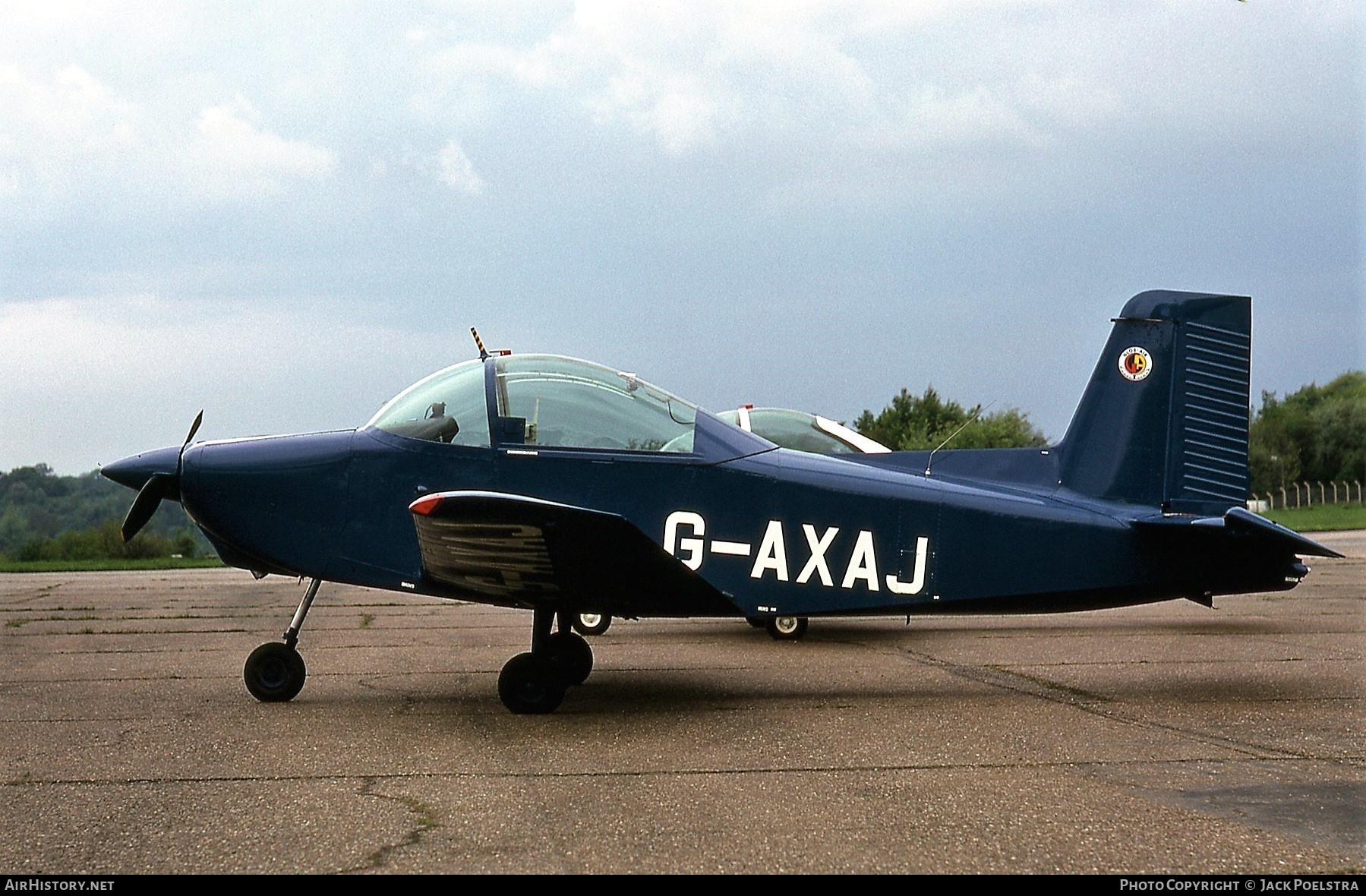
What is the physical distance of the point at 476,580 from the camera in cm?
714

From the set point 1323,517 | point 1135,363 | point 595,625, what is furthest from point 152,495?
point 1323,517

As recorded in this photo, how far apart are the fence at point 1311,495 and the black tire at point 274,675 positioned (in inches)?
2195

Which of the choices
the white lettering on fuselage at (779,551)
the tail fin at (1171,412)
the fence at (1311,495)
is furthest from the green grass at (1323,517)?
the white lettering on fuselage at (779,551)

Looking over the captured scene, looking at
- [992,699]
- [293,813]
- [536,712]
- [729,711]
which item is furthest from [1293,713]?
[293,813]

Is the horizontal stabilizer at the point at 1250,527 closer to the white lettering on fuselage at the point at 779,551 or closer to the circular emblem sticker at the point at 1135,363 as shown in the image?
the circular emblem sticker at the point at 1135,363

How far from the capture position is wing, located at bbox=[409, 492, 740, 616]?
6.40m

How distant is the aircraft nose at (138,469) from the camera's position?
302 inches

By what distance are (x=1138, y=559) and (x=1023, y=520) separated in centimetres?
74

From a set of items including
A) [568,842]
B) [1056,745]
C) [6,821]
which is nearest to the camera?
[568,842]

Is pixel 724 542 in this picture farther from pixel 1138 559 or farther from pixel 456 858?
pixel 456 858

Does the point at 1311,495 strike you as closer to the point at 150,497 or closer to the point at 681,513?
the point at 681,513

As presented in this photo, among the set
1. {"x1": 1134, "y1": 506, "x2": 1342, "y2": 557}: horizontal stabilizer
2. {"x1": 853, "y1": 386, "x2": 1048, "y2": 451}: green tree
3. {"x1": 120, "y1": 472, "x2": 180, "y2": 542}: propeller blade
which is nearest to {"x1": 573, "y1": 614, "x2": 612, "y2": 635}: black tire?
{"x1": 120, "y1": 472, "x2": 180, "y2": 542}: propeller blade

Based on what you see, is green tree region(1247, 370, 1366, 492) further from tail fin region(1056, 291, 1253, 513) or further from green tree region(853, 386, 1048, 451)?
tail fin region(1056, 291, 1253, 513)

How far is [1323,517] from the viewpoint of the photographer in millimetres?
45594
